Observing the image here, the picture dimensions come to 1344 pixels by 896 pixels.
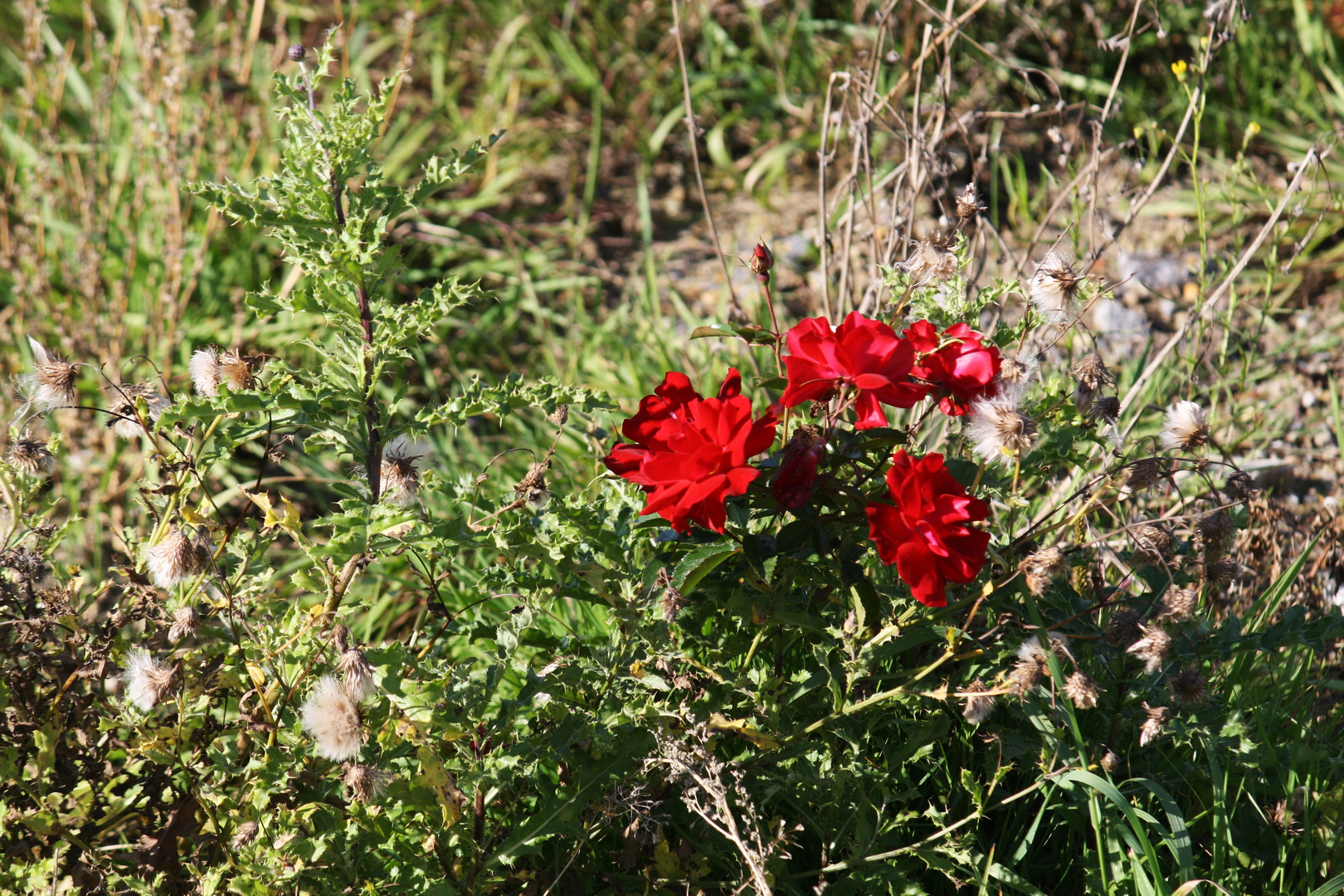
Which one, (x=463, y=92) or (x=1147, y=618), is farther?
(x=463, y=92)

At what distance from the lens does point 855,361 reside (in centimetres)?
121

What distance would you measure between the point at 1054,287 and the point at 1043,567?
37 centimetres

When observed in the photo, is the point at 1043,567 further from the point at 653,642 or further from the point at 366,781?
the point at 366,781

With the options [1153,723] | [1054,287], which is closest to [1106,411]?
[1054,287]

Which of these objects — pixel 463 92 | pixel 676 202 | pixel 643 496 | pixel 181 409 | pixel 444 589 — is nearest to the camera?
pixel 181 409

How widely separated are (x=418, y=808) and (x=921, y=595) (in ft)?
2.18

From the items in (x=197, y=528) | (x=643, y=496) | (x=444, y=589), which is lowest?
(x=444, y=589)

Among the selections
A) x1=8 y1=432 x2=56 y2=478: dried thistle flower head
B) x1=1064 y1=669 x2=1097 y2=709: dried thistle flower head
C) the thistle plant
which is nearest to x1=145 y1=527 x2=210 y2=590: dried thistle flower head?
the thistle plant

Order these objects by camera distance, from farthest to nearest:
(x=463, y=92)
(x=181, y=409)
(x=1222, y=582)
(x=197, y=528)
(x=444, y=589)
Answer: (x=463, y=92), (x=444, y=589), (x=1222, y=582), (x=197, y=528), (x=181, y=409)

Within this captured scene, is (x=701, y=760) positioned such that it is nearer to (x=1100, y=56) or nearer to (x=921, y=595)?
(x=921, y=595)

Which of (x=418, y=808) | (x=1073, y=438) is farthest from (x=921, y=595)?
(x=418, y=808)

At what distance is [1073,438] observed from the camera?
4.47ft

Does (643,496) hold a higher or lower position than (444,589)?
higher

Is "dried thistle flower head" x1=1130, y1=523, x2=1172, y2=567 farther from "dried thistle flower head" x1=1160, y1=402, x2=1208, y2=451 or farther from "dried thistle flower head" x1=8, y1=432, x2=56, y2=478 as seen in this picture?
"dried thistle flower head" x1=8, y1=432, x2=56, y2=478
